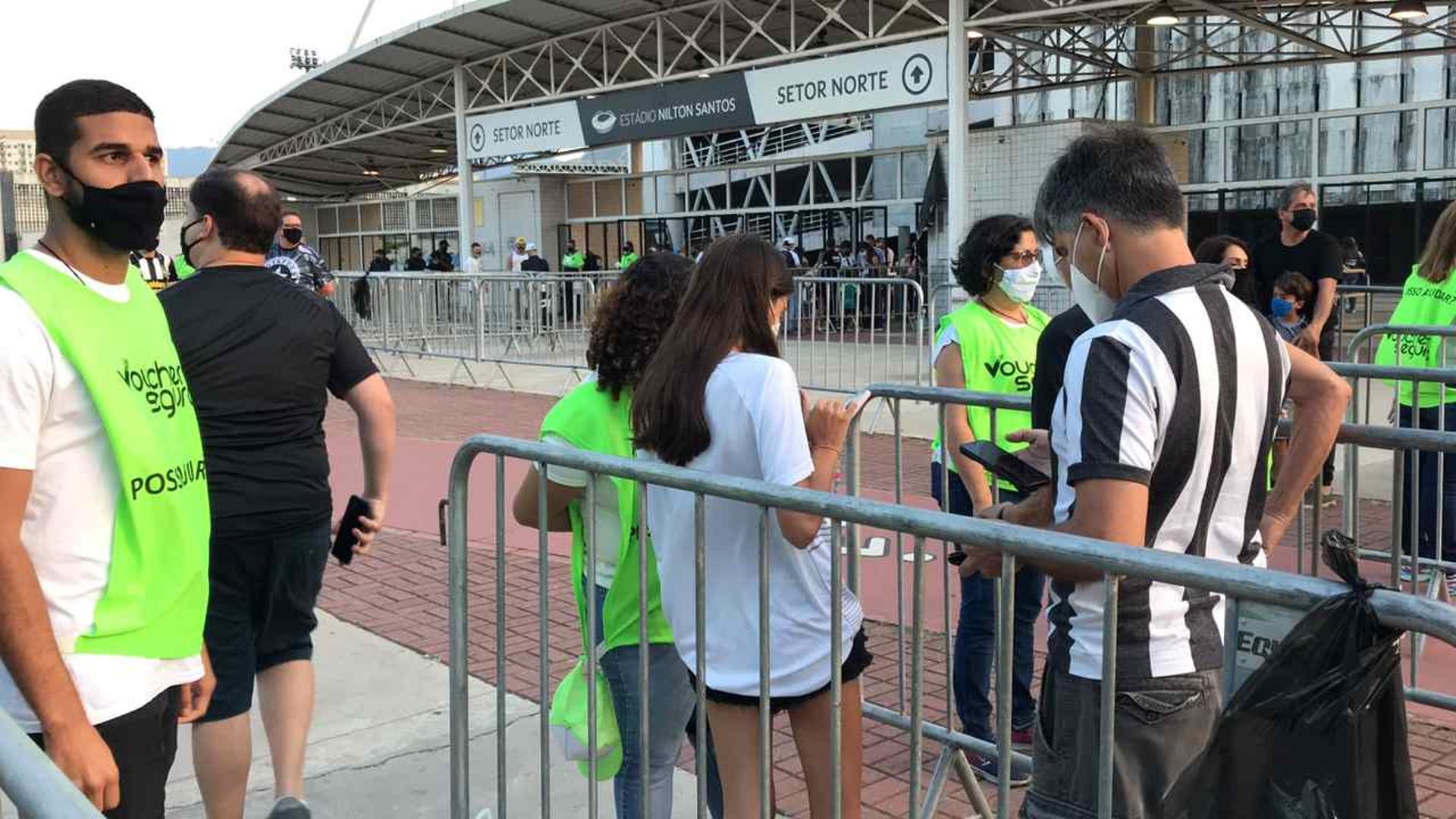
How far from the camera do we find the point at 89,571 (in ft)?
7.82

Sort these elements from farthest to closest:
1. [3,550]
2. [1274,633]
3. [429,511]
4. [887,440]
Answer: [887,440] < [429,511] < [3,550] < [1274,633]

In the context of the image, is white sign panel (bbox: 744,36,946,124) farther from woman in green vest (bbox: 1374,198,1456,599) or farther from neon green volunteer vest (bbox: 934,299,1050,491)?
neon green volunteer vest (bbox: 934,299,1050,491)

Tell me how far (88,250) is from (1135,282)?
1.95 metres

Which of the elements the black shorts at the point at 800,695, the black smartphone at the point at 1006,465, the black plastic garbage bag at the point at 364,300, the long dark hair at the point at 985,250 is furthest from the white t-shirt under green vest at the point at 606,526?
the black plastic garbage bag at the point at 364,300

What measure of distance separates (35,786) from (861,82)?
16.5 meters

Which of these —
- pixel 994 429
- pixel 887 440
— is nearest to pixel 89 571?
pixel 994 429

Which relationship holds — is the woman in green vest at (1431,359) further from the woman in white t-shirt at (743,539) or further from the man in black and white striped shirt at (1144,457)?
the man in black and white striped shirt at (1144,457)

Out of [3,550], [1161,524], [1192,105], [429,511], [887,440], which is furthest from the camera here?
[1192,105]

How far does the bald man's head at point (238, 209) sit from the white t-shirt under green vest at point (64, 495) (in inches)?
52.2

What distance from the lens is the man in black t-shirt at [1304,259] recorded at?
7.83m

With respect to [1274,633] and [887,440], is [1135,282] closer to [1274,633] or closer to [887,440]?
[1274,633]

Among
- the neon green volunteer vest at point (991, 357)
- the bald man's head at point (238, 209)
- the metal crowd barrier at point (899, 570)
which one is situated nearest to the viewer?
the metal crowd barrier at point (899, 570)

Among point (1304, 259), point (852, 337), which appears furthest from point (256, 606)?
point (852, 337)

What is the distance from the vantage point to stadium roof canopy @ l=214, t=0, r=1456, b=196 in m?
18.2
